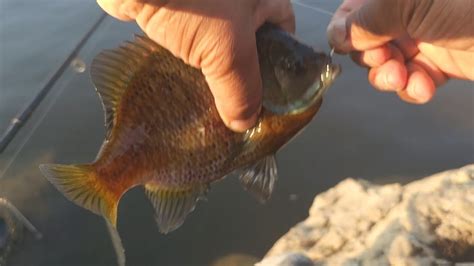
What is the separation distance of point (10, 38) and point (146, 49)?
3658mm

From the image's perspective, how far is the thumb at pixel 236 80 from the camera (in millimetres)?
1190

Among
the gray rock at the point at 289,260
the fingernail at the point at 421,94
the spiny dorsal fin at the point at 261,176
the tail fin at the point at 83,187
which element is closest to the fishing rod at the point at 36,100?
the gray rock at the point at 289,260

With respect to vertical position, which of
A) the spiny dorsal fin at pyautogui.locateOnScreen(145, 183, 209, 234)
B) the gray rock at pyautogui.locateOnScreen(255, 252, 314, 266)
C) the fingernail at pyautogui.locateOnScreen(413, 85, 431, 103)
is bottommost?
the gray rock at pyautogui.locateOnScreen(255, 252, 314, 266)

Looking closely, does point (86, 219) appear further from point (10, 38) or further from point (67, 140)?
point (10, 38)

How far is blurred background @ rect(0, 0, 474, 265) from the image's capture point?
305 centimetres

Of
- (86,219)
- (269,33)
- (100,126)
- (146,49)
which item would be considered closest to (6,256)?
(86,219)

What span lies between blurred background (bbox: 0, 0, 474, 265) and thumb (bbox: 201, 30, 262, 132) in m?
1.85

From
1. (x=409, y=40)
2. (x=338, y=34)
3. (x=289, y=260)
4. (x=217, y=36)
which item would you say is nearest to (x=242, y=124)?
(x=217, y=36)

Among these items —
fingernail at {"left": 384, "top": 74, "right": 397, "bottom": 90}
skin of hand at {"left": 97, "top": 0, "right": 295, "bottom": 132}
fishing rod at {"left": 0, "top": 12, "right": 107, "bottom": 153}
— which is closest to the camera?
skin of hand at {"left": 97, "top": 0, "right": 295, "bottom": 132}

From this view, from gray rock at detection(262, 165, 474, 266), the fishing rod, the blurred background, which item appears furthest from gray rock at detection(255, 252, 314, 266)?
the fishing rod

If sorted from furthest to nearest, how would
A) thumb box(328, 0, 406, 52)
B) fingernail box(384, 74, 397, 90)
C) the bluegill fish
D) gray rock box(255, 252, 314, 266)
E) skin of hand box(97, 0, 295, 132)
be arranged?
gray rock box(255, 252, 314, 266), fingernail box(384, 74, 397, 90), thumb box(328, 0, 406, 52), the bluegill fish, skin of hand box(97, 0, 295, 132)

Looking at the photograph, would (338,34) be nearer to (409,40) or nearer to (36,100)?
(409,40)

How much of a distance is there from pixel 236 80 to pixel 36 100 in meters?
2.70

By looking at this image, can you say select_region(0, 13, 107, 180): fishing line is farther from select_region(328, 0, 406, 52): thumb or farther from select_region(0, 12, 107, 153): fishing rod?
select_region(328, 0, 406, 52): thumb
